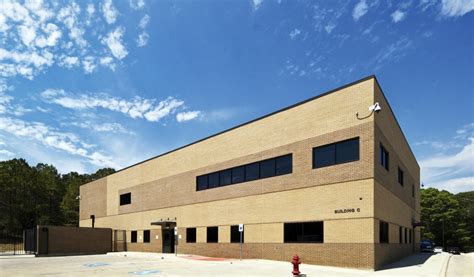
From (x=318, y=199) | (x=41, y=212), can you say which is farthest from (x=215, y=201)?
(x=41, y=212)

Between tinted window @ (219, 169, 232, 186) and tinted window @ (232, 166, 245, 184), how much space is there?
486 mm

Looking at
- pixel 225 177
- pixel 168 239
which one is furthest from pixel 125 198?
pixel 225 177

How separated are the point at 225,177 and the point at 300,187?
8.20m

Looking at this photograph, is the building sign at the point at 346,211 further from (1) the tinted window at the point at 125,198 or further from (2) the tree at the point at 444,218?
(2) the tree at the point at 444,218

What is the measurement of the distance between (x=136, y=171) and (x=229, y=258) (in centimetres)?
1803

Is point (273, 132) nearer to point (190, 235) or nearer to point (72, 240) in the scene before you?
point (190, 235)

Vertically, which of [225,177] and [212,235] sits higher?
[225,177]

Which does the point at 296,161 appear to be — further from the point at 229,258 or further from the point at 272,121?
the point at 229,258

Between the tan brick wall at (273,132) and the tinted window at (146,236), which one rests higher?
the tan brick wall at (273,132)

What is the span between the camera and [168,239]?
36.7 meters

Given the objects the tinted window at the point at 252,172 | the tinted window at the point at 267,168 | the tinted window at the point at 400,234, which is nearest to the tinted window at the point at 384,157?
the tinted window at the point at 400,234

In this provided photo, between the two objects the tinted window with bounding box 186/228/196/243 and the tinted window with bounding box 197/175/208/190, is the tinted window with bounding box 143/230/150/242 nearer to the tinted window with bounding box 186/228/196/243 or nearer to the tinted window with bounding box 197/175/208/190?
the tinted window with bounding box 186/228/196/243

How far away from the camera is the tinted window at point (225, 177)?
30.3 metres

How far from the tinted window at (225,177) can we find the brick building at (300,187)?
78 mm
